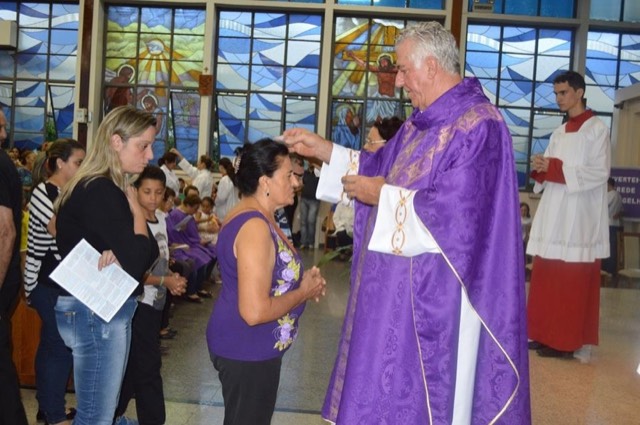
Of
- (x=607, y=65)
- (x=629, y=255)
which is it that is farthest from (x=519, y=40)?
(x=629, y=255)

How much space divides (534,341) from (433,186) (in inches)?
147

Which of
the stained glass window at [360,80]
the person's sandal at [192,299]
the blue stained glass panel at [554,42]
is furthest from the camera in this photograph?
the stained glass window at [360,80]

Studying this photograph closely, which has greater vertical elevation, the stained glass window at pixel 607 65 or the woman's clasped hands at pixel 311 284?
the stained glass window at pixel 607 65

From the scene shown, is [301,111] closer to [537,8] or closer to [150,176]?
[537,8]

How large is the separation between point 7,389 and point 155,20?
13848 mm

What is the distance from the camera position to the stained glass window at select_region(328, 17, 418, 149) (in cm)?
1536

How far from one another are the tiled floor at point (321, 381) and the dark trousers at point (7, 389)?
3.92 ft

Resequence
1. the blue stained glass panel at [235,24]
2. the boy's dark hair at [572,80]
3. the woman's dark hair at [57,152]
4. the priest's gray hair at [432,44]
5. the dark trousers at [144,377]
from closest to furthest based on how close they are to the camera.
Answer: the priest's gray hair at [432,44] < the dark trousers at [144,377] < the woman's dark hair at [57,152] < the boy's dark hair at [572,80] < the blue stained glass panel at [235,24]

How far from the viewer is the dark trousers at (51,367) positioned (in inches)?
134

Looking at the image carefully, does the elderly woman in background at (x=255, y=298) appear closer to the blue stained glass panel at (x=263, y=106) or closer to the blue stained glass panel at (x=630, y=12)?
the blue stained glass panel at (x=263, y=106)

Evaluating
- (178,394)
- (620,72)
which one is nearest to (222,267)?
(178,394)

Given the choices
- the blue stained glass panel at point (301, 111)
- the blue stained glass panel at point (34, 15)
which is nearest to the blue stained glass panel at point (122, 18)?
the blue stained glass panel at point (34, 15)

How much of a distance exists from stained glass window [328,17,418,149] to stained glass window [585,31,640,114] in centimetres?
376

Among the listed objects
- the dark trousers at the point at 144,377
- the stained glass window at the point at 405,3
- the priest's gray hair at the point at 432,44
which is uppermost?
the stained glass window at the point at 405,3
